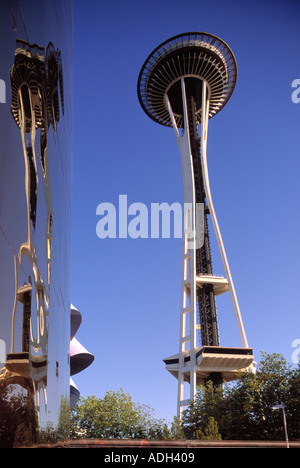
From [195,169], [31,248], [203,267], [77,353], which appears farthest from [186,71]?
[31,248]

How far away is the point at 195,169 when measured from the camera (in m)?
51.9

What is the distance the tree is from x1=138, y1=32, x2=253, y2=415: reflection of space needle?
19.0ft

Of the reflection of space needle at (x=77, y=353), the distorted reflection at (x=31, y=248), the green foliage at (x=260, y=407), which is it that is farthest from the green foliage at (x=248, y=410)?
the distorted reflection at (x=31, y=248)

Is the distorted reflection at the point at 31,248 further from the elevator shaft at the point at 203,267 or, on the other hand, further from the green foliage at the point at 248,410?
the elevator shaft at the point at 203,267

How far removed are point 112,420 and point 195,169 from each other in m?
32.1

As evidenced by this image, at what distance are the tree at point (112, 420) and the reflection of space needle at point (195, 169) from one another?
5800 mm

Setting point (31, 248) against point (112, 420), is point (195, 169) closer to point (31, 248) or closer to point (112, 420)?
point (112, 420)

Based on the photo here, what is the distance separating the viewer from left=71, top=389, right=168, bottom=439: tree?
4147cm

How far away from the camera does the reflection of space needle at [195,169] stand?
41812 mm

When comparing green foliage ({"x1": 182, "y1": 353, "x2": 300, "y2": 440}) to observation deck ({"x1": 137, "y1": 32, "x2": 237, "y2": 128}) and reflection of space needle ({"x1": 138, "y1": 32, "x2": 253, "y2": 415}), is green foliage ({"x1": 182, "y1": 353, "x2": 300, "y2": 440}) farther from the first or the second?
observation deck ({"x1": 137, "y1": 32, "x2": 237, "y2": 128})

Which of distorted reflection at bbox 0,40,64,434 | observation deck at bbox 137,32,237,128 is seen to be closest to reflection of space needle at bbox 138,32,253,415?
observation deck at bbox 137,32,237,128
